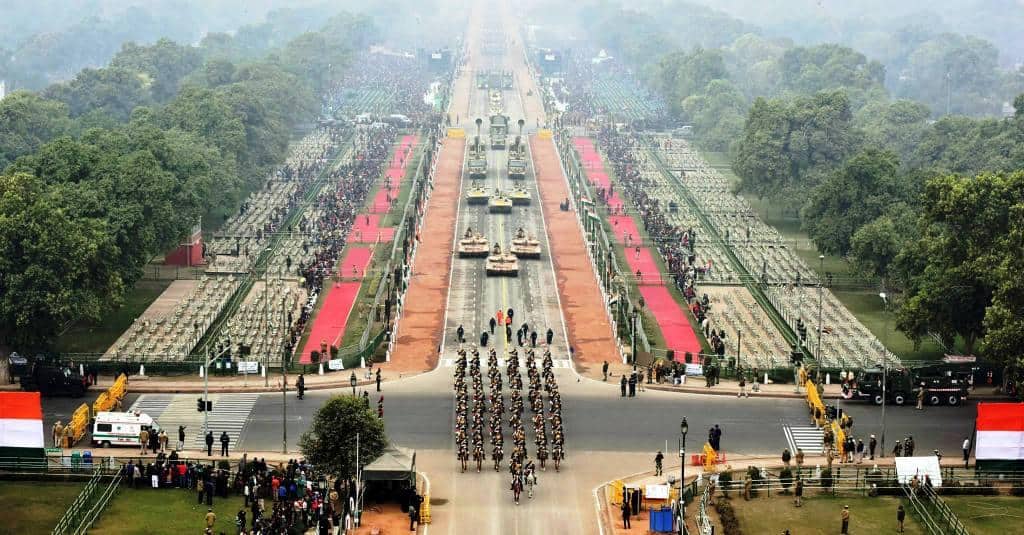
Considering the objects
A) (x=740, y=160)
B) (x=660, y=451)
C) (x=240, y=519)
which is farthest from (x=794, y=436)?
(x=740, y=160)

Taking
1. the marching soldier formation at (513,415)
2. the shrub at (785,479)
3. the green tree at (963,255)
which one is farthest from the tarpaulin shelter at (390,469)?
the green tree at (963,255)

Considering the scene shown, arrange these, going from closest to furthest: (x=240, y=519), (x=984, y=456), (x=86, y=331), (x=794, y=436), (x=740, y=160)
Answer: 1. (x=240, y=519)
2. (x=984, y=456)
3. (x=794, y=436)
4. (x=86, y=331)
5. (x=740, y=160)

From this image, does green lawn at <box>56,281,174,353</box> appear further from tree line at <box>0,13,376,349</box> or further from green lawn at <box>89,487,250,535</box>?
green lawn at <box>89,487,250,535</box>

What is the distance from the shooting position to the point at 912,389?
92.8m

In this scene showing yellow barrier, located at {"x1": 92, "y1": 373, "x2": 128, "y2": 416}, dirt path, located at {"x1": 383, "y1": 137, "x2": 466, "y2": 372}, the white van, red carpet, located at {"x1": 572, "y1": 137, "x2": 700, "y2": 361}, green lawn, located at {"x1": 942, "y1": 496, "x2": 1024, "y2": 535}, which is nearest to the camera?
green lawn, located at {"x1": 942, "y1": 496, "x2": 1024, "y2": 535}

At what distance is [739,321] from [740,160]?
46.4 metres

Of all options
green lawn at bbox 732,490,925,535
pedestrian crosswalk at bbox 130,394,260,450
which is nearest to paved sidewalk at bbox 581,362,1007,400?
green lawn at bbox 732,490,925,535

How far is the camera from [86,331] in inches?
4235

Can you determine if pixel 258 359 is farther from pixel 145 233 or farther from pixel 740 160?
pixel 740 160

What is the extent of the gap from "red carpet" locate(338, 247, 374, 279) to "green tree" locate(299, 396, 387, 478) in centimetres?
5078

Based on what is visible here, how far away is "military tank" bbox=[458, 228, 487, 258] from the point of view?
133 meters

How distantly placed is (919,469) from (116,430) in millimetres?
40025

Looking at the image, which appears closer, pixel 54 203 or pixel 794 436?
pixel 794 436

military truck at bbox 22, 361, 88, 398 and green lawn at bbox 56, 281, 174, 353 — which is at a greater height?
green lawn at bbox 56, 281, 174, 353
